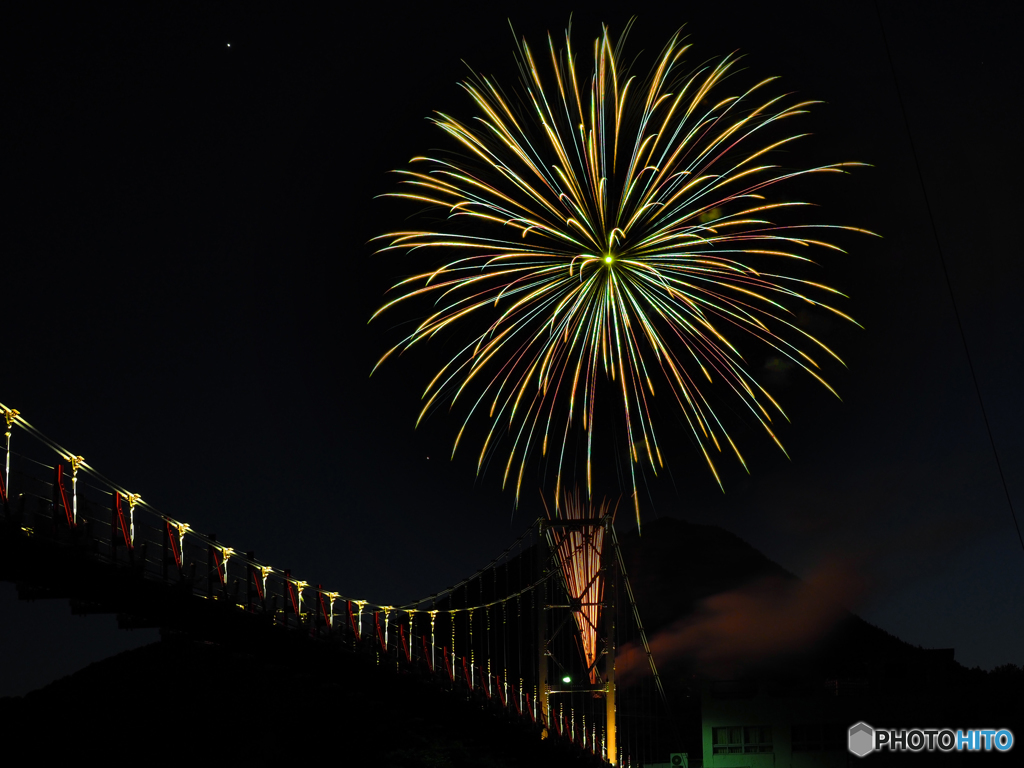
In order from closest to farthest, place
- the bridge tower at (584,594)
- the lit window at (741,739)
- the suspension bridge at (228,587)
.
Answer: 1. the suspension bridge at (228,587)
2. the bridge tower at (584,594)
3. the lit window at (741,739)

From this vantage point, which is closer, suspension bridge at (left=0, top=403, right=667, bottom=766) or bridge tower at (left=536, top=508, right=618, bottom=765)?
suspension bridge at (left=0, top=403, right=667, bottom=766)

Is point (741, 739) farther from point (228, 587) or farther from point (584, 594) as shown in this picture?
point (228, 587)

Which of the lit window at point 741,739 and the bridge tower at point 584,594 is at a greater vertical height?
the bridge tower at point 584,594

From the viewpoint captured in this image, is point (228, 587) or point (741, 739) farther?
point (741, 739)

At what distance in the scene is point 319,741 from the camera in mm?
70125

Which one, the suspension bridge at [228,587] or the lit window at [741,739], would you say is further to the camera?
the lit window at [741,739]

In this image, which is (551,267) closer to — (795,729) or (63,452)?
(63,452)

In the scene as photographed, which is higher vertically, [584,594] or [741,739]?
[584,594]

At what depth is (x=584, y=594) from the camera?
59094 millimetres

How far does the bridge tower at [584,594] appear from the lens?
5988cm

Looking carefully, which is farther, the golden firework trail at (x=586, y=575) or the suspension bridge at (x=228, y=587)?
the golden firework trail at (x=586, y=575)

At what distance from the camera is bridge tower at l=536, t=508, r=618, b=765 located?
59878 millimetres

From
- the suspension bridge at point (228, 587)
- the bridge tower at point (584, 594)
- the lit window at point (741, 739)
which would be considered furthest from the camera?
the lit window at point (741, 739)

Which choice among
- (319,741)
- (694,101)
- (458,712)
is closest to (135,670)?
(319,741)
